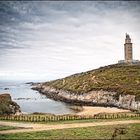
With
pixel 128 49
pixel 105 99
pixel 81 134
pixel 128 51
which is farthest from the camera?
pixel 128 51

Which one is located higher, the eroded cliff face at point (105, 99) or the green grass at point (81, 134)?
the eroded cliff face at point (105, 99)

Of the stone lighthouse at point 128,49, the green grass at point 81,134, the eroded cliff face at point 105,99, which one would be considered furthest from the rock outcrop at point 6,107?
the stone lighthouse at point 128,49

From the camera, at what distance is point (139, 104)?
256 feet

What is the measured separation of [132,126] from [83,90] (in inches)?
3054

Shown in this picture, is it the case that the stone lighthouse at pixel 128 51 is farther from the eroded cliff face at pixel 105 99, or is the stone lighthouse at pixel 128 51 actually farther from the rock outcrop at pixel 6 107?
the rock outcrop at pixel 6 107

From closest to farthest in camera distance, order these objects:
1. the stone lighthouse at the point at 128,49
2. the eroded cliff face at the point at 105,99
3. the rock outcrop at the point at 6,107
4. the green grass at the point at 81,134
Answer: the green grass at the point at 81,134 < the rock outcrop at the point at 6,107 < the eroded cliff face at the point at 105,99 < the stone lighthouse at the point at 128,49

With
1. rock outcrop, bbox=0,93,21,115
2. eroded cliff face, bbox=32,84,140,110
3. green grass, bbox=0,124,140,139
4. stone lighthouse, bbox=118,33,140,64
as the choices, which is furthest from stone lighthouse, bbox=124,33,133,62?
green grass, bbox=0,124,140,139

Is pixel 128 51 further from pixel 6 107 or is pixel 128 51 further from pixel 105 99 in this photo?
pixel 6 107

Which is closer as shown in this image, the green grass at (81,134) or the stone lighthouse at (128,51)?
the green grass at (81,134)

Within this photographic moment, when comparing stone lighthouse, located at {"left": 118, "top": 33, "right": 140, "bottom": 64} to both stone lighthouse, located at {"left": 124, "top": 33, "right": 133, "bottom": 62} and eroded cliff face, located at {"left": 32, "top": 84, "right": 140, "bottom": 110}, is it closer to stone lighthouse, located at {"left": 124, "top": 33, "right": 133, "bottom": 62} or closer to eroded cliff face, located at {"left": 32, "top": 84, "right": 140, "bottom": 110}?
stone lighthouse, located at {"left": 124, "top": 33, "right": 133, "bottom": 62}

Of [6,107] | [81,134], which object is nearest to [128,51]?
[6,107]

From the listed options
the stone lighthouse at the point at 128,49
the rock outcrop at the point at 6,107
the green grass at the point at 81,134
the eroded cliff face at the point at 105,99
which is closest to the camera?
the green grass at the point at 81,134

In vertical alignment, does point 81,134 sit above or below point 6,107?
below

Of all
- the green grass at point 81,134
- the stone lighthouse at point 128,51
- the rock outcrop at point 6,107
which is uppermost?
the stone lighthouse at point 128,51
